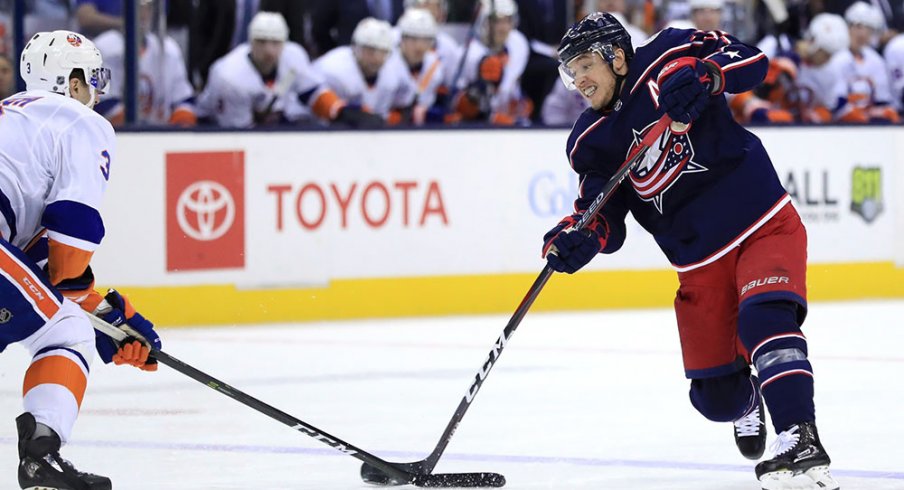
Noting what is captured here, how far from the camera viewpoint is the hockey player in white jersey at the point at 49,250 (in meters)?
3.31

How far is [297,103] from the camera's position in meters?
8.40

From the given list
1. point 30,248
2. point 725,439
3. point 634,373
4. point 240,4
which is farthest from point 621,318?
point 30,248

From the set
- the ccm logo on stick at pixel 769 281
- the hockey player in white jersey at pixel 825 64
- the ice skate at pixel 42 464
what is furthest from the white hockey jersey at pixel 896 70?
the ice skate at pixel 42 464

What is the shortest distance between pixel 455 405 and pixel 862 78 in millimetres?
5292

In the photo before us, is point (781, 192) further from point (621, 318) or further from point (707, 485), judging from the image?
point (621, 318)

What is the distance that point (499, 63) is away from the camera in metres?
8.84

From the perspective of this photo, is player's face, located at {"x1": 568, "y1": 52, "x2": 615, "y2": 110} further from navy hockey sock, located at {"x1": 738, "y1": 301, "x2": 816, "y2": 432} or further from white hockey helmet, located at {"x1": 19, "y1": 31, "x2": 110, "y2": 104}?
white hockey helmet, located at {"x1": 19, "y1": 31, "x2": 110, "y2": 104}

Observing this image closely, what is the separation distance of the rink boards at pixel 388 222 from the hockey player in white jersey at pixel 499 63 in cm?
92

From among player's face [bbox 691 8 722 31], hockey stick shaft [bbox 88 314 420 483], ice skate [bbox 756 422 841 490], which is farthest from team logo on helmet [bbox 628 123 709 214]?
player's face [bbox 691 8 722 31]

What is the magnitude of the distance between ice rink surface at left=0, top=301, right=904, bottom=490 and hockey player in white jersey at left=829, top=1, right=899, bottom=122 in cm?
245

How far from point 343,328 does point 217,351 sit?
91 cm

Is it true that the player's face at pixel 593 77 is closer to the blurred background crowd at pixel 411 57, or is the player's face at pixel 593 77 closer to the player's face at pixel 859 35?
the blurred background crowd at pixel 411 57

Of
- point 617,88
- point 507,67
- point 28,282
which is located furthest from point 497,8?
point 28,282

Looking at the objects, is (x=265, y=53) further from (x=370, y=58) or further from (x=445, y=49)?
(x=445, y=49)
